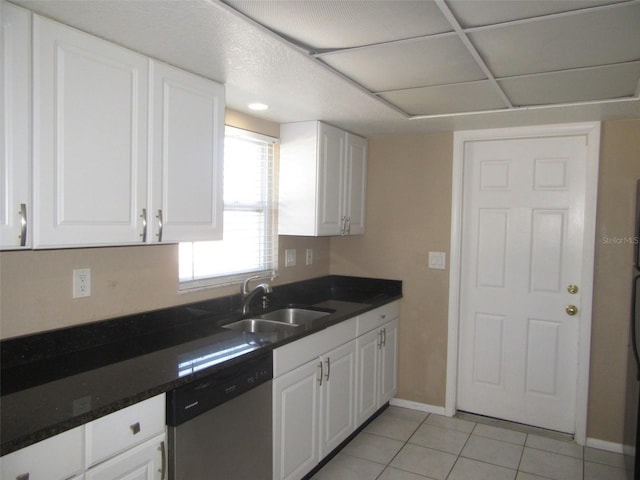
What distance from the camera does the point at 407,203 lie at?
370cm

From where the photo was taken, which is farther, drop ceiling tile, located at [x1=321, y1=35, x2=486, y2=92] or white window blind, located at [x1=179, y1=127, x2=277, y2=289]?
white window blind, located at [x1=179, y1=127, x2=277, y2=289]

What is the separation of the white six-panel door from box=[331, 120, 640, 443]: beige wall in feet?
0.50

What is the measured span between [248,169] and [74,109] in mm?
1436

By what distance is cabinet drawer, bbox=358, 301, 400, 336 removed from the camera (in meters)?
3.13

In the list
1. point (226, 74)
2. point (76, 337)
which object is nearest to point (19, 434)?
point (76, 337)

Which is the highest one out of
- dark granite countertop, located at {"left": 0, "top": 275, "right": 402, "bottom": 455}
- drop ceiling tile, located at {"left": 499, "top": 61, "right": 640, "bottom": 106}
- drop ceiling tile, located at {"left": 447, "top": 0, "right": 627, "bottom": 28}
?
drop ceiling tile, located at {"left": 499, "top": 61, "right": 640, "bottom": 106}

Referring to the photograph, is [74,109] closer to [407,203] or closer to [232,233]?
[232,233]

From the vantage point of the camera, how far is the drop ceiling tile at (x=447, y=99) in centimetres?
241

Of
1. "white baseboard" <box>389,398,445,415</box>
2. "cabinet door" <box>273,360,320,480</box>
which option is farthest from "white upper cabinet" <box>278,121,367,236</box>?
"white baseboard" <box>389,398,445,415</box>

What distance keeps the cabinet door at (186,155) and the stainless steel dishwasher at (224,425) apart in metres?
0.66

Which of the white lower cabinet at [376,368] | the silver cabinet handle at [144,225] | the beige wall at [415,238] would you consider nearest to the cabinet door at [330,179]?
the beige wall at [415,238]

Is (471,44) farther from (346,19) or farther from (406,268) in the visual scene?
(406,268)

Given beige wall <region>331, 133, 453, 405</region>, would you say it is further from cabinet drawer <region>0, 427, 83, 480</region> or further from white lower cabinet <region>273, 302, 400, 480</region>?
cabinet drawer <region>0, 427, 83, 480</region>

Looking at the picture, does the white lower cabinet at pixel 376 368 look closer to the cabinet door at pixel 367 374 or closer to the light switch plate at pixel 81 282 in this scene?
the cabinet door at pixel 367 374
